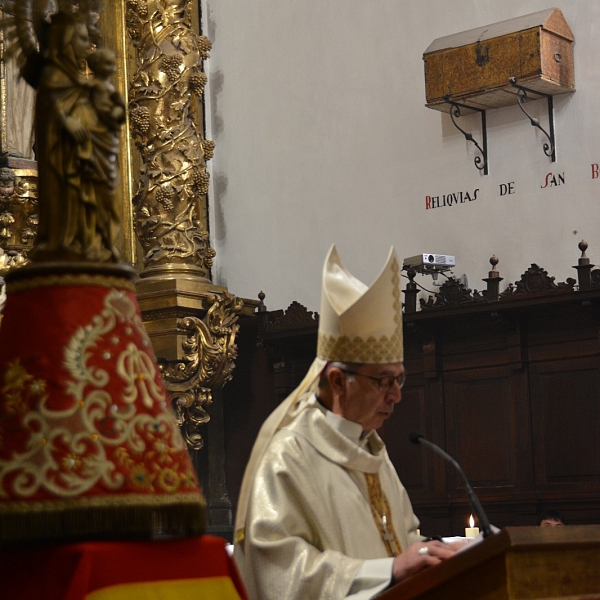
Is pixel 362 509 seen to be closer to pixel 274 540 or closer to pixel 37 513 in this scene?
pixel 274 540

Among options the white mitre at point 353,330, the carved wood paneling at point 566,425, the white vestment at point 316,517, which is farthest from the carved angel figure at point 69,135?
the carved wood paneling at point 566,425

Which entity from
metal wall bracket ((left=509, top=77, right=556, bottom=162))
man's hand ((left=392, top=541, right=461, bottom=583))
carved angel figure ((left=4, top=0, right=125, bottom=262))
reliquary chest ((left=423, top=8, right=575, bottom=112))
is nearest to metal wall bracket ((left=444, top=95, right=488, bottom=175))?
reliquary chest ((left=423, top=8, right=575, bottom=112))

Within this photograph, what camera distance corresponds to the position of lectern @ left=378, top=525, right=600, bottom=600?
2.66 m

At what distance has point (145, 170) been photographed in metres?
9.33

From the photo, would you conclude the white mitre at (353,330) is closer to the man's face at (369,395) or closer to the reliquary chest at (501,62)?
the man's face at (369,395)

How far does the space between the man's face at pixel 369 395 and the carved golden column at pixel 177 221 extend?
4993mm

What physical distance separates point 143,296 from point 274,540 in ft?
18.3

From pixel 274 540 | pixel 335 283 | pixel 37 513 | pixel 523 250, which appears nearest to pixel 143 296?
pixel 523 250

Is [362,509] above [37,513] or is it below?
below

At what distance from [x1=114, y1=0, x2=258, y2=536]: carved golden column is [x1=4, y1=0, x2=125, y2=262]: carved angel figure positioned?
6680mm

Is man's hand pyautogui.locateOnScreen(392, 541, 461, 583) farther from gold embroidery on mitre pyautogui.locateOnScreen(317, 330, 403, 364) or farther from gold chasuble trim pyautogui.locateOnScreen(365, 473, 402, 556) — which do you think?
gold embroidery on mitre pyautogui.locateOnScreen(317, 330, 403, 364)

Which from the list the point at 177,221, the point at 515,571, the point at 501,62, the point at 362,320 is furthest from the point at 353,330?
the point at 177,221

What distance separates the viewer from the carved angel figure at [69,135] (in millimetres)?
2121

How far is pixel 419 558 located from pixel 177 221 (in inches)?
245
